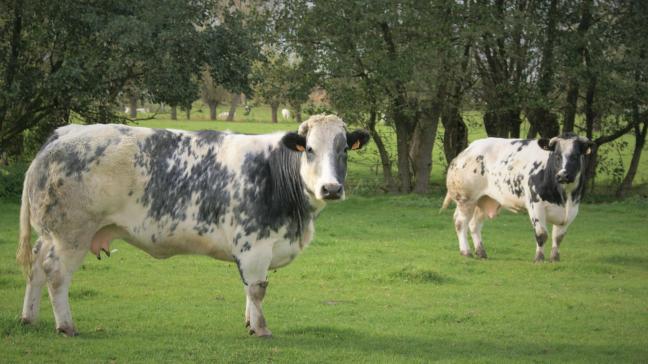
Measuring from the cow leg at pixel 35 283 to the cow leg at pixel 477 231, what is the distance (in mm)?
9514

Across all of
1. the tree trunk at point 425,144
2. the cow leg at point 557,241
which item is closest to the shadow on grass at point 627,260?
the cow leg at point 557,241

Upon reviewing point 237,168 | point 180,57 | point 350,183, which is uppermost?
point 180,57

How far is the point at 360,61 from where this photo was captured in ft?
91.0

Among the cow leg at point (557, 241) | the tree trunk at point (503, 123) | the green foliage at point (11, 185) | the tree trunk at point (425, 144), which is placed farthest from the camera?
the tree trunk at point (503, 123)

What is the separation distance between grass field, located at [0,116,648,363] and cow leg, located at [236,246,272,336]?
232 millimetres

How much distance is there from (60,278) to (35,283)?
15.2 inches

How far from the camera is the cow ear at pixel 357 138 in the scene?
34.5 feet

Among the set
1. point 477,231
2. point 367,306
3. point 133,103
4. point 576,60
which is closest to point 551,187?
point 477,231

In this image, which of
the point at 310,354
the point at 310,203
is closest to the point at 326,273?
the point at 310,203

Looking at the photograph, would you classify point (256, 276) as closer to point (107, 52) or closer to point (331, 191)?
point (331, 191)

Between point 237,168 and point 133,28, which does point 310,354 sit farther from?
point 133,28

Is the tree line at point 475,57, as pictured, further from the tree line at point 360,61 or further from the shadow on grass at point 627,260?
the shadow on grass at point 627,260

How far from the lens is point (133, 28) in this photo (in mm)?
22234

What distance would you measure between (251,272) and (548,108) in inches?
768
